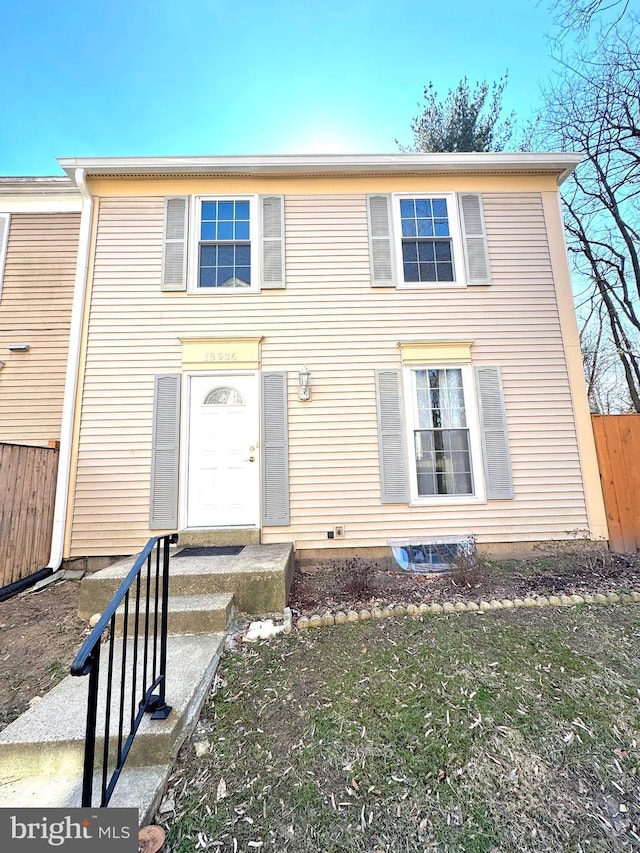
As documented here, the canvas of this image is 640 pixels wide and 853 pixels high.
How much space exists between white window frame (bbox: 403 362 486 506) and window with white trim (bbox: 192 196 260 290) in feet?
8.58

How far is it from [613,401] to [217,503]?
14284mm

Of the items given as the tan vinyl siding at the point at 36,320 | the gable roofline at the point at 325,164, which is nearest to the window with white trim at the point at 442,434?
the gable roofline at the point at 325,164

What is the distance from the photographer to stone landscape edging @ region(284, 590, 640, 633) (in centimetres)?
314

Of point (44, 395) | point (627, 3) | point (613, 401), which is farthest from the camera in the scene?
point (613, 401)

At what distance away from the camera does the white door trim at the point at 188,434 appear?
4.81 m

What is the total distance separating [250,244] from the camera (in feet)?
17.7

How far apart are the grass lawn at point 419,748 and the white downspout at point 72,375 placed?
325cm

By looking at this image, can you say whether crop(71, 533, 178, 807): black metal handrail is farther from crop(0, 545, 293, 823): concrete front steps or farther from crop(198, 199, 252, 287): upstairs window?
crop(198, 199, 252, 287): upstairs window

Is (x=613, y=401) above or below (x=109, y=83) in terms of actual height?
below

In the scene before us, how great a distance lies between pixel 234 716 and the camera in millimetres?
2145

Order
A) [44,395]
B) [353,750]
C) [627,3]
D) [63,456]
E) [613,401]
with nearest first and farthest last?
1. [353,750]
2. [627,3]
3. [63,456]
4. [44,395]
5. [613,401]

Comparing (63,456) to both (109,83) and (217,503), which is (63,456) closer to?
(217,503)

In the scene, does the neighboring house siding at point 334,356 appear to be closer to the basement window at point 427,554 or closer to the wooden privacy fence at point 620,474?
the basement window at point 427,554

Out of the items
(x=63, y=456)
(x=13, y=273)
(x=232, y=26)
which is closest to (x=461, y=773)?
(x=63, y=456)
